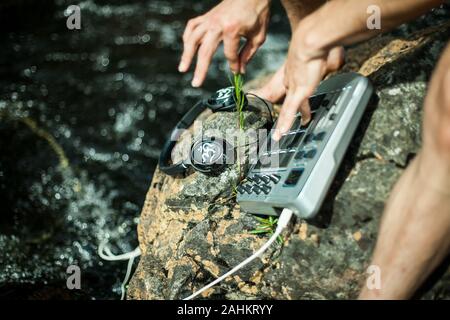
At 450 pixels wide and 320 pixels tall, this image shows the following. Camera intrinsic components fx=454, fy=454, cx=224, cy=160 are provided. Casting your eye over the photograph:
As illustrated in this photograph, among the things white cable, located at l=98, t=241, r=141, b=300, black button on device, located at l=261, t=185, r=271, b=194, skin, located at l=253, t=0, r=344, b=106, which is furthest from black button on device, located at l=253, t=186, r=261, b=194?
white cable, located at l=98, t=241, r=141, b=300

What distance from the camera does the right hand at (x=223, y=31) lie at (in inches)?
94.1

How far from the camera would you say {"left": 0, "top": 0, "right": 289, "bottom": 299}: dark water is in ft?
10.6

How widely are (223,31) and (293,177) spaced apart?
985mm

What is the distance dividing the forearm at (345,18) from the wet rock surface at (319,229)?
334 mm

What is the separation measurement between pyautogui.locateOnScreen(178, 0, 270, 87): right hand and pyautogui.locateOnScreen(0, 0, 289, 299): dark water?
1.55 meters

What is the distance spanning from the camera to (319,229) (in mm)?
2012

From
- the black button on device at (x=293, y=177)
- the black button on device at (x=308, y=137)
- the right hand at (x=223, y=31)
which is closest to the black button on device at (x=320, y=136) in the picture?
the black button on device at (x=308, y=137)

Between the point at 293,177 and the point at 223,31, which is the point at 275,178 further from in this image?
the point at 223,31

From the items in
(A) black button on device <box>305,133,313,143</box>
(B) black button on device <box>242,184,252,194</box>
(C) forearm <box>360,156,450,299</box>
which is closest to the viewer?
(C) forearm <box>360,156,450,299</box>

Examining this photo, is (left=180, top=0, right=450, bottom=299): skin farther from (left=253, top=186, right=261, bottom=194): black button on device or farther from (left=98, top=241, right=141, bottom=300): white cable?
(left=98, top=241, right=141, bottom=300): white cable

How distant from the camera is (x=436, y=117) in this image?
1612mm

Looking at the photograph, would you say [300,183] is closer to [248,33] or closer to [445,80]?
[445,80]
